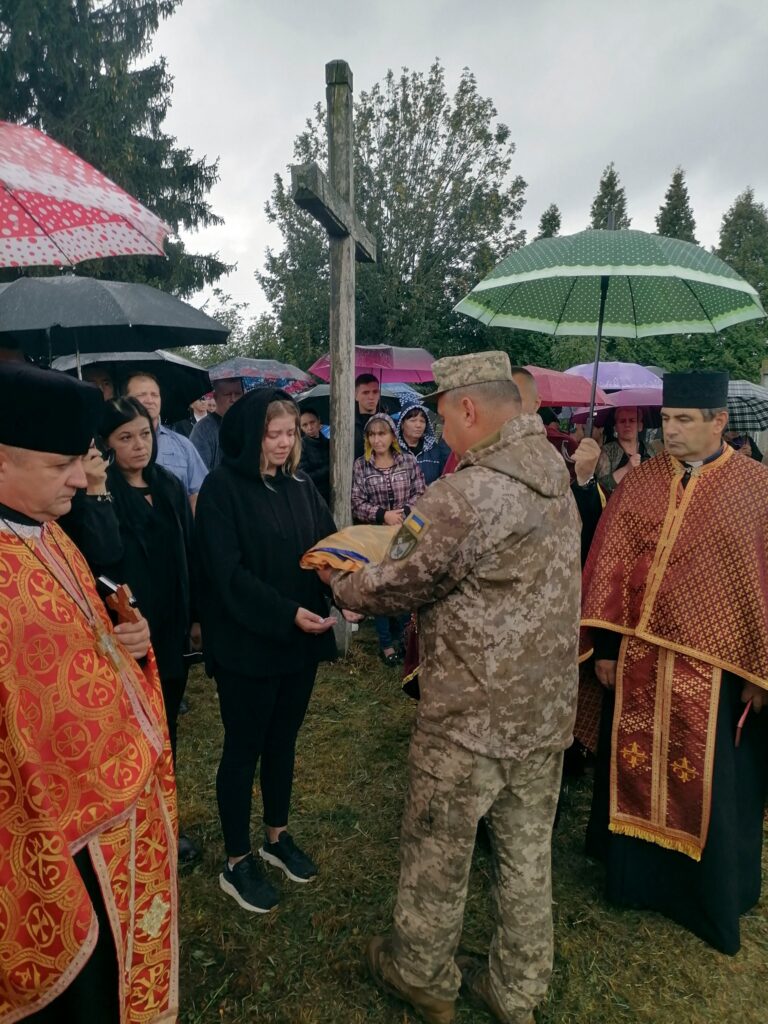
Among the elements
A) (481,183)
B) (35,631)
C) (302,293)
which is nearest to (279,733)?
(35,631)

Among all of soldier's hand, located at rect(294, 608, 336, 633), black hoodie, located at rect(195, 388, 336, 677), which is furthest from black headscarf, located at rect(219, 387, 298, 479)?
soldier's hand, located at rect(294, 608, 336, 633)

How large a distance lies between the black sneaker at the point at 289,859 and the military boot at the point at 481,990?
0.84m

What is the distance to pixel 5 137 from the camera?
201cm

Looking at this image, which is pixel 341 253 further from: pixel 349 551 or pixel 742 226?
pixel 742 226

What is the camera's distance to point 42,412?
162 cm

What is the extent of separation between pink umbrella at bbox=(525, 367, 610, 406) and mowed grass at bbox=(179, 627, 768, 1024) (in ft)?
16.5

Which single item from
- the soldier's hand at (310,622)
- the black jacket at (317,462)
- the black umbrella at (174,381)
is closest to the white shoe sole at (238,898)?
the soldier's hand at (310,622)

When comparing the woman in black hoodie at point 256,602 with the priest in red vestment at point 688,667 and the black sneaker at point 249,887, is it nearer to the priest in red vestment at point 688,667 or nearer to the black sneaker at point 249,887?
Answer: the black sneaker at point 249,887

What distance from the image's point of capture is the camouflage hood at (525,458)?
2.13 metres

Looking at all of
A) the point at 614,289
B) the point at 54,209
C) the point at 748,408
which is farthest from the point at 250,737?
the point at 748,408

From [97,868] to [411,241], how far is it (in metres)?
21.5

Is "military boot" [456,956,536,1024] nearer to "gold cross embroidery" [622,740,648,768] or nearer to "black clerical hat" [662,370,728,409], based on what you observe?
"gold cross embroidery" [622,740,648,768]

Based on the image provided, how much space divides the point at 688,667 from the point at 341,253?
3628mm

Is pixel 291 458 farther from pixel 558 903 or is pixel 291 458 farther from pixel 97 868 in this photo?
pixel 558 903
